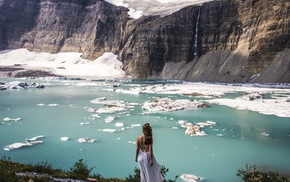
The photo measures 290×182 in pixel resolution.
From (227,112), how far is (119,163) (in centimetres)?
2044

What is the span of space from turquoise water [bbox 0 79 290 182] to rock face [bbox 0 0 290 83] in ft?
191

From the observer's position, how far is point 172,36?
113 m

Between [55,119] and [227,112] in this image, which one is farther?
[227,112]

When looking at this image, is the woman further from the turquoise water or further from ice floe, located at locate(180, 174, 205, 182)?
the turquoise water

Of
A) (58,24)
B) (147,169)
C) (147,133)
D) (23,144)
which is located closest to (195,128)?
(23,144)

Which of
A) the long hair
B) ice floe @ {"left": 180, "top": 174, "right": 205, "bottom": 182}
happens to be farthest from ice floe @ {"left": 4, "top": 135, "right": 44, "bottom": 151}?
the long hair

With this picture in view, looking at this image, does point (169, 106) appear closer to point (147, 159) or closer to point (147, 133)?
point (147, 159)

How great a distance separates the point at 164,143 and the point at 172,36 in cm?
9785

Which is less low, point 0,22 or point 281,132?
point 0,22

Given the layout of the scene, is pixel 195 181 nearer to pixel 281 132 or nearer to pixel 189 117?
pixel 281 132

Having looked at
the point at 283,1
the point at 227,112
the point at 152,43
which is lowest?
the point at 227,112

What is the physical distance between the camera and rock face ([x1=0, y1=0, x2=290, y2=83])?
85.3 meters

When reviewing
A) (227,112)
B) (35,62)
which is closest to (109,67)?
(35,62)

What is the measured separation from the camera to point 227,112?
32.3 meters
